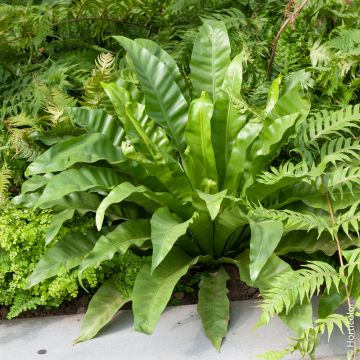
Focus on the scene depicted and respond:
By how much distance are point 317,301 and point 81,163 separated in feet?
4.16

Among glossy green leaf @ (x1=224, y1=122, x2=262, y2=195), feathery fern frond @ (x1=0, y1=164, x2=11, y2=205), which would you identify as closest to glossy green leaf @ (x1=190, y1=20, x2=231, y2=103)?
glossy green leaf @ (x1=224, y1=122, x2=262, y2=195)

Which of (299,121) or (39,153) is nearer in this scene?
(299,121)

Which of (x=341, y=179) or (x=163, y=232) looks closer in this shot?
(x=163, y=232)

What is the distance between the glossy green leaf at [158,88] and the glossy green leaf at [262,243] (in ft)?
2.44

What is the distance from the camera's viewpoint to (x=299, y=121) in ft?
8.47

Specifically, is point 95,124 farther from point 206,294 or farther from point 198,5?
point 198,5

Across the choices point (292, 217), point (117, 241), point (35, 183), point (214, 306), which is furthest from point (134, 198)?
point (292, 217)

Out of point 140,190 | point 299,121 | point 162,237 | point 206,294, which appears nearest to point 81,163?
point 140,190

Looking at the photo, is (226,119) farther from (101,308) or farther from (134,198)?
(101,308)

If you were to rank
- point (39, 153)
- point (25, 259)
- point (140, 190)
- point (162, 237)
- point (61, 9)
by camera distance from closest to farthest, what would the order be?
point (162, 237) → point (140, 190) → point (25, 259) → point (39, 153) → point (61, 9)

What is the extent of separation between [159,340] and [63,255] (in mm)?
570

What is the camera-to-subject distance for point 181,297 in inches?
110

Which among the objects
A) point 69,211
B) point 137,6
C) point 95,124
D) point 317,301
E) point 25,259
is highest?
point 137,6

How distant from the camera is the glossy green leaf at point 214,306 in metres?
2.46
